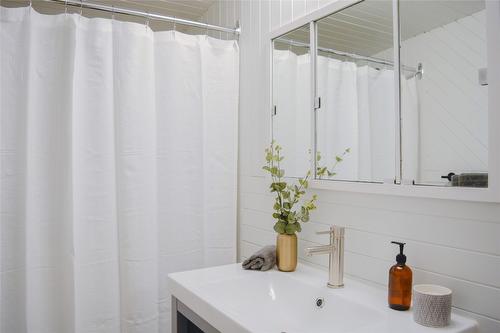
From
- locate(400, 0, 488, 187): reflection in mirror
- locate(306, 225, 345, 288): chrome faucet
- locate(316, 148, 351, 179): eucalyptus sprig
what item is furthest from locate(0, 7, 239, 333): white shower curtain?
locate(400, 0, 488, 187): reflection in mirror

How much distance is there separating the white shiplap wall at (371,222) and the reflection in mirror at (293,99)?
8cm

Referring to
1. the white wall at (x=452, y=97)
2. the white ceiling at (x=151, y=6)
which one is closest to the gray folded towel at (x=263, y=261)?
the white wall at (x=452, y=97)

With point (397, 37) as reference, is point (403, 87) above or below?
below

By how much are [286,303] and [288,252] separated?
0.67 ft

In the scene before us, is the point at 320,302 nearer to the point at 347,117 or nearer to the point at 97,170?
the point at 347,117

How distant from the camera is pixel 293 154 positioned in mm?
1633

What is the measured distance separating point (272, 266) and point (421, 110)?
0.81 m

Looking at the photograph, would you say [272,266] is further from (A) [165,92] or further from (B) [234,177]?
(A) [165,92]

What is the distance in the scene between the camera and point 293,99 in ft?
5.35

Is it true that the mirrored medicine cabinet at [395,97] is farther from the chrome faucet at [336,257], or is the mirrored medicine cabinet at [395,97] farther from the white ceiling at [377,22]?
the chrome faucet at [336,257]

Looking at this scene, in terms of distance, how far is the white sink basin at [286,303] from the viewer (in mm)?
1040

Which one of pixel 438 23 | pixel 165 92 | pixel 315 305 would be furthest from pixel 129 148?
pixel 438 23

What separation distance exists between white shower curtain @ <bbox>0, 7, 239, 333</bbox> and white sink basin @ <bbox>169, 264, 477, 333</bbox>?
0.45 metres

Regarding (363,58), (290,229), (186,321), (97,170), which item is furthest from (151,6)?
(186,321)
